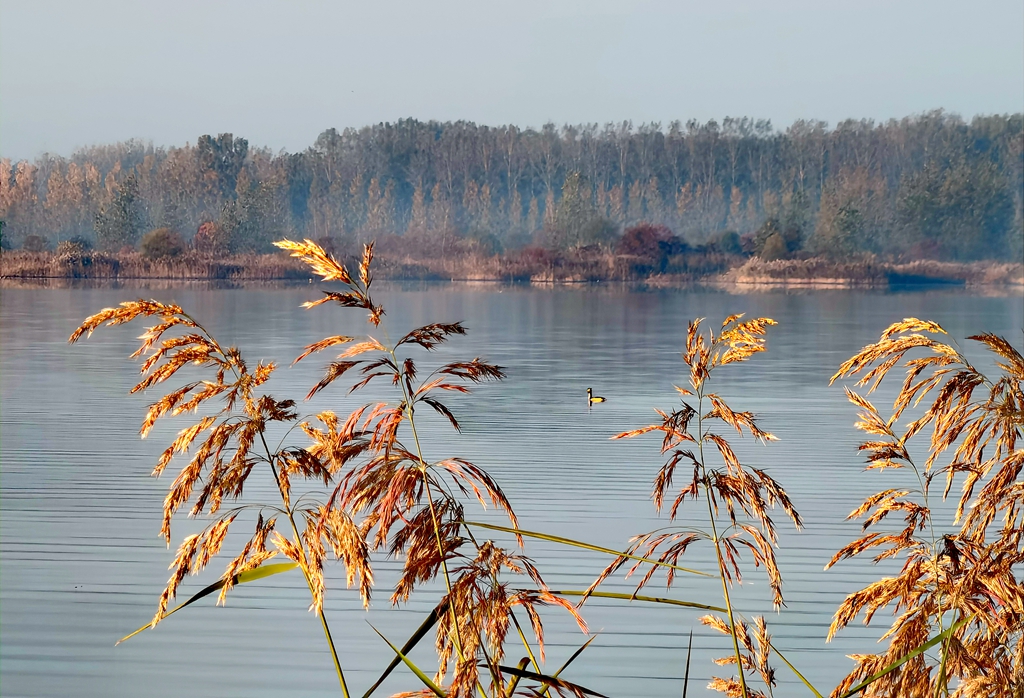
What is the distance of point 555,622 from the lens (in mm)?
4453

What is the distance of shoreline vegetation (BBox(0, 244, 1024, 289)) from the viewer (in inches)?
1933

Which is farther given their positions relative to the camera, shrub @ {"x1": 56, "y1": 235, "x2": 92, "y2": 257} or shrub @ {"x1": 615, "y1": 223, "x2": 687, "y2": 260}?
shrub @ {"x1": 615, "y1": 223, "x2": 687, "y2": 260}

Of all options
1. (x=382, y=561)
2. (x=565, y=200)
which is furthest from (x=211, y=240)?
(x=382, y=561)

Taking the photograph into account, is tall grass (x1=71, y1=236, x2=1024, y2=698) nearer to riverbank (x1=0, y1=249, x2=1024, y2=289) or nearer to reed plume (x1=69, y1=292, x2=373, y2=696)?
reed plume (x1=69, y1=292, x2=373, y2=696)

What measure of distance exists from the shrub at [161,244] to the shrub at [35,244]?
5.31 metres

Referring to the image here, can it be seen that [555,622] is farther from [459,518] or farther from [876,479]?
[876,479]

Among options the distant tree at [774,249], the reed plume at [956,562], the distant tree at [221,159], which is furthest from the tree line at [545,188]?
the reed plume at [956,562]

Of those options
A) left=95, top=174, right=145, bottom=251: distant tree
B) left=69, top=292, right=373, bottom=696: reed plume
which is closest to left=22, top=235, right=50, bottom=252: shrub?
left=95, top=174, right=145, bottom=251: distant tree

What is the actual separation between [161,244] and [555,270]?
74.4 ft

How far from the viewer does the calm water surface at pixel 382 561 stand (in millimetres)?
3963

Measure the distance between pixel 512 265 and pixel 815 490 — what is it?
50639 millimetres

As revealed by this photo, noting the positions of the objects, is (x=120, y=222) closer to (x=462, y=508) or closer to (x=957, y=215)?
(x=957, y=215)

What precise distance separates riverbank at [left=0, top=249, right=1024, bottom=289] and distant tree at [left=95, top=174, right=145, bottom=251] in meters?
3.56

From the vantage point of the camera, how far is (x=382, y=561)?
5023mm
